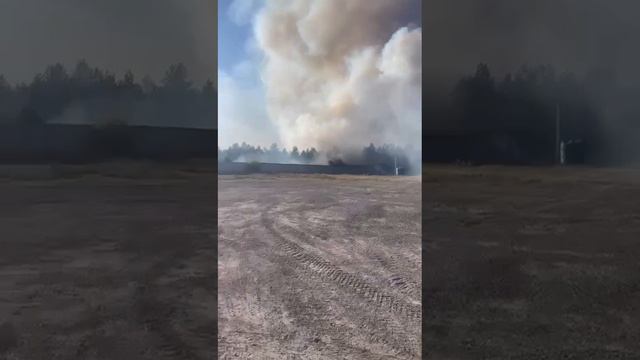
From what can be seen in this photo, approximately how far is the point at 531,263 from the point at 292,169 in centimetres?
409

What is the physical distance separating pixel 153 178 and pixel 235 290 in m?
2.12

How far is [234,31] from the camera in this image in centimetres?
625

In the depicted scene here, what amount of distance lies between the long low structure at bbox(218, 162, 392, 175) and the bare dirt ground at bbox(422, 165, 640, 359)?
10.0ft

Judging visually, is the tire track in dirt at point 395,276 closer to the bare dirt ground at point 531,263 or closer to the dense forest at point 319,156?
the dense forest at point 319,156

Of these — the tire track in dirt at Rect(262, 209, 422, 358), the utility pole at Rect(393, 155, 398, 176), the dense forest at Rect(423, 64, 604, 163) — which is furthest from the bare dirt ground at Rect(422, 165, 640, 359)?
the utility pole at Rect(393, 155, 398, 176)

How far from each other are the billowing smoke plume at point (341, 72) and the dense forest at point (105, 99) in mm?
3054

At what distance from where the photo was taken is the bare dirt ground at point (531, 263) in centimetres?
250

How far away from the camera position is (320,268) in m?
5.09

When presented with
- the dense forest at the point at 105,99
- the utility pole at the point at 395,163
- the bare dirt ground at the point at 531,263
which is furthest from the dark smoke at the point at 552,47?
the utility pole at the point at 395,163

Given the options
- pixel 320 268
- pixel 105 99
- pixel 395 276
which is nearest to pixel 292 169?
pixel 320 268

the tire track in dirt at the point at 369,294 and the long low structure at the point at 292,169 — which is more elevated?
the long low structure at the point at 292,169

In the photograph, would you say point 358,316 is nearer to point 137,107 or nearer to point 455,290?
point 455,290

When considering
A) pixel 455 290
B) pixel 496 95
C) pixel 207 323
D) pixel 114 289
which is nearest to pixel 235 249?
pixel 207 323

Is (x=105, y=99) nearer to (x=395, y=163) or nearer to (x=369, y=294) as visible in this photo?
Result: (x=369, y=294)
